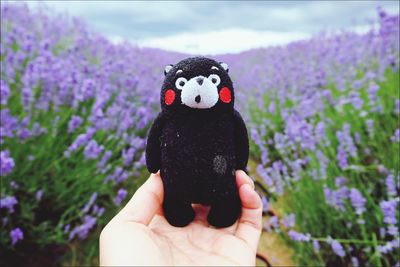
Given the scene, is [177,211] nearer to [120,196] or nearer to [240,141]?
[240,141]

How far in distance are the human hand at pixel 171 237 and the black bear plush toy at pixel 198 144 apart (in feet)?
0.09

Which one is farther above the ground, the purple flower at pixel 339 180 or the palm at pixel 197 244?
the palm at pixel 197 244

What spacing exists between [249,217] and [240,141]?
188 mm

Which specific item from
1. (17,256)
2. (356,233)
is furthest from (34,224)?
(356,233)

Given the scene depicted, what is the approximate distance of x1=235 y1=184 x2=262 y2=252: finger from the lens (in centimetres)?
101

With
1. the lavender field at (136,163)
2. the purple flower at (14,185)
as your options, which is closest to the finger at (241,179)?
the lavender field at (136,163)

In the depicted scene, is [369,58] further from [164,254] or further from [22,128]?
[164,254]

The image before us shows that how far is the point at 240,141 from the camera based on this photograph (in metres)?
1.02

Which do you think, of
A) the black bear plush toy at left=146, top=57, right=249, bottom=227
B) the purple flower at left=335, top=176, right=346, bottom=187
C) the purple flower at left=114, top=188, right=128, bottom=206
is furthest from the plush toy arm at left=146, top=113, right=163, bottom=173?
the purple flower at left=335, top=176, right=346, bottom=187

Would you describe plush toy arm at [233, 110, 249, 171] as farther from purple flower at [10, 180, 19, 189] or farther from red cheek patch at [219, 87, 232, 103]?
purple flower at [10, 180, 19, 189]

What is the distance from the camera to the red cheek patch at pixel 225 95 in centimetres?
93

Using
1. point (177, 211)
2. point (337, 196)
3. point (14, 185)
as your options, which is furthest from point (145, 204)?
point (14, 185)

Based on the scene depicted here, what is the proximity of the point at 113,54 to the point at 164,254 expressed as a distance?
11.2 feet

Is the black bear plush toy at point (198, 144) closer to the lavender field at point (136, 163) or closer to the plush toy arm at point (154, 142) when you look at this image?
the plush toy arm at point (154, 142)
